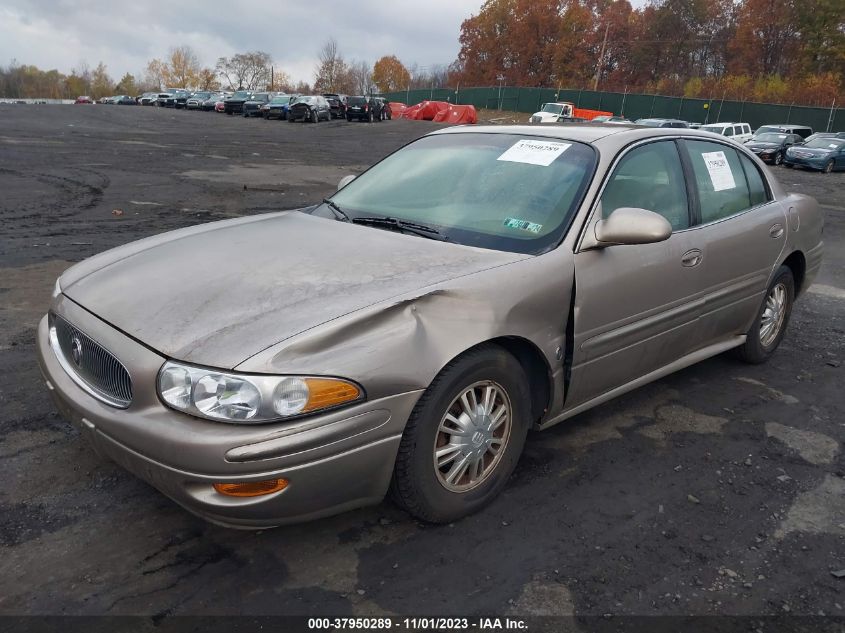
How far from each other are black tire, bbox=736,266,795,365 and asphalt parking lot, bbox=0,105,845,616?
0.12m

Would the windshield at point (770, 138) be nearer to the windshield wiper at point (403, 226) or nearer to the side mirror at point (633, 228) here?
the side mirror at point (633, 228)

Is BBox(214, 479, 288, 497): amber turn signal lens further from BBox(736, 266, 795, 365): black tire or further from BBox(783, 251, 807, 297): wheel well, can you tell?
BBox(783, 251, 807, 297): wheel well

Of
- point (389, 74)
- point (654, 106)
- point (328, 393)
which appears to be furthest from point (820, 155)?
point (389, 74)

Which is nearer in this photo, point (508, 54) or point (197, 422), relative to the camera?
point (197, 422)

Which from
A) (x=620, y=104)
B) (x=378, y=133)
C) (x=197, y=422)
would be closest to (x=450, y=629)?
(x=197, y=422)

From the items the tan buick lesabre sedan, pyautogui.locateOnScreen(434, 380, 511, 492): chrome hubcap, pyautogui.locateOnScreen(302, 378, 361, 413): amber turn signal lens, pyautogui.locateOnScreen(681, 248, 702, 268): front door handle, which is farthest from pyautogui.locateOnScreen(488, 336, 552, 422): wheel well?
pyautogui.locateOnScreen(681, 248, 702, 268): front door handle

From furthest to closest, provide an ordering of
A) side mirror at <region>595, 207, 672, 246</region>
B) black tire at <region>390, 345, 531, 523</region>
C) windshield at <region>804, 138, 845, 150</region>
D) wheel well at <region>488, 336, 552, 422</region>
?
windshield at <region>804, 138, 845, 150</region> < side mirror at <region>595, 207, 672, 246</region> < wheel well at <region>488, 336, 552, 422</region> < black tire at <region>390, 345, 531, 523</region>

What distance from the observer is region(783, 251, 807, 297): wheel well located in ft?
15.3

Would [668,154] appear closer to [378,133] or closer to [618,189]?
[618,189]

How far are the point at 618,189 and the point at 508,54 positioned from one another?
83.0 metres

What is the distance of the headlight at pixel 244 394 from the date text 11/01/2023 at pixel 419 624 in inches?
27.8

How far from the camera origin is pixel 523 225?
308cm

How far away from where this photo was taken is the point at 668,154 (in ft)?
12.2

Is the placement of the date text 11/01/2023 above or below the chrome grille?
below
